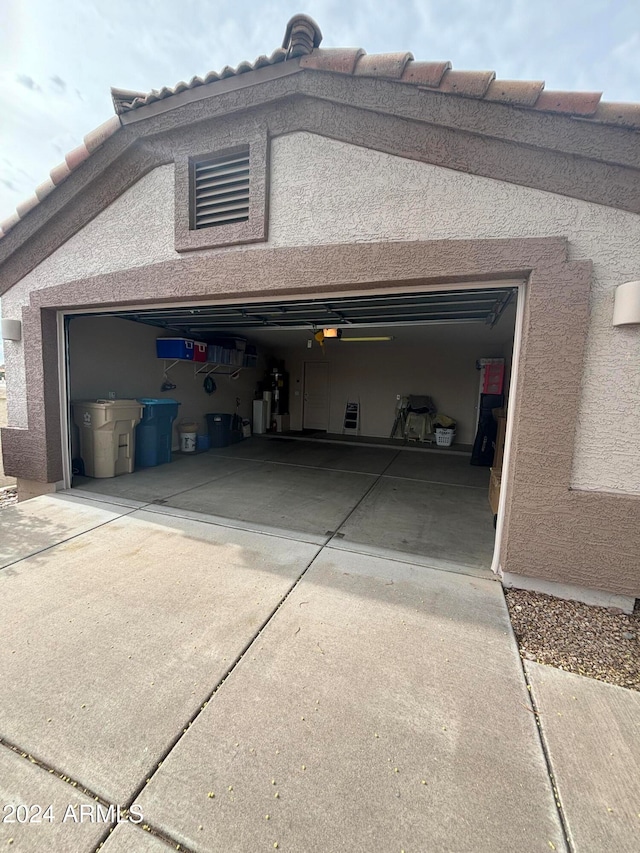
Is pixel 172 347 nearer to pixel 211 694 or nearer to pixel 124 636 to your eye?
pixel 124 636

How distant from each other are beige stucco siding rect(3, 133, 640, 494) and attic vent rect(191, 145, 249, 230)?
0.33 metres

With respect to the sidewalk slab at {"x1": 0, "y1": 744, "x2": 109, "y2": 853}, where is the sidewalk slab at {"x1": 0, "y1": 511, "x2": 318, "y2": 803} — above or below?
above

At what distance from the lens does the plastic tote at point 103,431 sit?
5.68 meters

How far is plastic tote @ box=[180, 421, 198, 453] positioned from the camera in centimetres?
823

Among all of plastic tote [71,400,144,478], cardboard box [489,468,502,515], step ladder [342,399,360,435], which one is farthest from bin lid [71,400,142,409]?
step ladder [342,399,360,435]

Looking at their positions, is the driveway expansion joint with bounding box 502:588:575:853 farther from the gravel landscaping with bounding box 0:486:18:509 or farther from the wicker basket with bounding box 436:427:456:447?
the wicker basket with bounding box 436:427:456:447

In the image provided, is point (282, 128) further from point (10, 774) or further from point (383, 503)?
point (10, 774)

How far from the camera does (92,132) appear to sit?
4180 mm

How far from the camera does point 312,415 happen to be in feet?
40.2

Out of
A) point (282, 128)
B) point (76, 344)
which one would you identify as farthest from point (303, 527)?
point (76, 344)

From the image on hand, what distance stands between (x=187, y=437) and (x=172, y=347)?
80.4 inches

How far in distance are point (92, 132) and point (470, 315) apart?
18.2 ft

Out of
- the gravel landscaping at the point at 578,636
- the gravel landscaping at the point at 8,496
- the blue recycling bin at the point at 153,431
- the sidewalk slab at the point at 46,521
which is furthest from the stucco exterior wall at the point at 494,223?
the gravel landscaping at the point at 8,496

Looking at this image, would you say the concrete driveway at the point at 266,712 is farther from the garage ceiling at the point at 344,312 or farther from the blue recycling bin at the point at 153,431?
the blue recycling bin at the point at 153,431
